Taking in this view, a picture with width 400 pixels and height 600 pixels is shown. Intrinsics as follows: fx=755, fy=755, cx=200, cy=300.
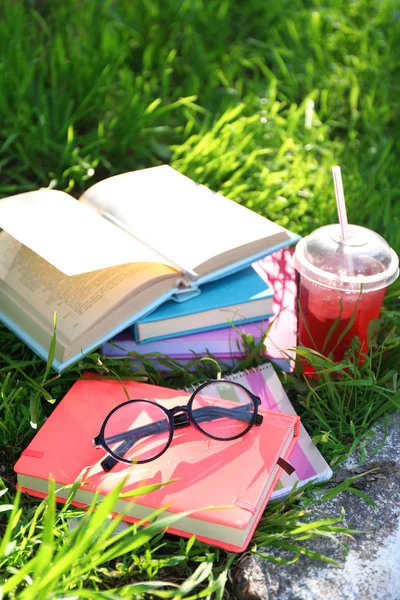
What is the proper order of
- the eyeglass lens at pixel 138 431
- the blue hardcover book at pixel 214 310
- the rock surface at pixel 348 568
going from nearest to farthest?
1. the rock surface at pixel 348 568
2. the eyeglass lens at pixel 138 431
3. the blue hardcover book at pixel 214 310

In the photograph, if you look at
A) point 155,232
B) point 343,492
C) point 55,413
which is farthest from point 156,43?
point 343,492

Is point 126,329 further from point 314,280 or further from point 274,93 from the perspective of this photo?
point 274,93

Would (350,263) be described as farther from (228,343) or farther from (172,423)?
(172,423)

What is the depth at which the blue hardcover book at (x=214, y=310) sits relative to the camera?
5.98 ft

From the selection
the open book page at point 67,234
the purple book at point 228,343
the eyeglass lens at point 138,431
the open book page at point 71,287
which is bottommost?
the purple book at point 228,343

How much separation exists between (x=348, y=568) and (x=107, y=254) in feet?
2.74

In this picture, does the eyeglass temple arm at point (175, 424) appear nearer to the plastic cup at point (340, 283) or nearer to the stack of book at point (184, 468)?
the stack of book at point (184, 468)

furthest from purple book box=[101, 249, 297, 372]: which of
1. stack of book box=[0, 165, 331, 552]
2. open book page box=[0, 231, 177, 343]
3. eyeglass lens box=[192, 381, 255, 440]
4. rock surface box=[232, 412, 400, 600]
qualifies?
rock surface box=[232, 412, 400, 600]

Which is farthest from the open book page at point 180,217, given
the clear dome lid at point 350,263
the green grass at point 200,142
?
the green grass at point 200,142

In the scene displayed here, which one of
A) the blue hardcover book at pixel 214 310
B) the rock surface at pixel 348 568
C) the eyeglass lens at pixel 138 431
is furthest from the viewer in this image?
the blue hardcover book at pixel 214 310

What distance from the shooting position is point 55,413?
1671 millimetres

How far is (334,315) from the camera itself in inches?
71.1

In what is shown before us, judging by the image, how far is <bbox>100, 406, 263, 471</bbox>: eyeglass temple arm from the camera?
1.54 m

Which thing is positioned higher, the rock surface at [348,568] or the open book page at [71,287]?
the open book page at [71,287]
